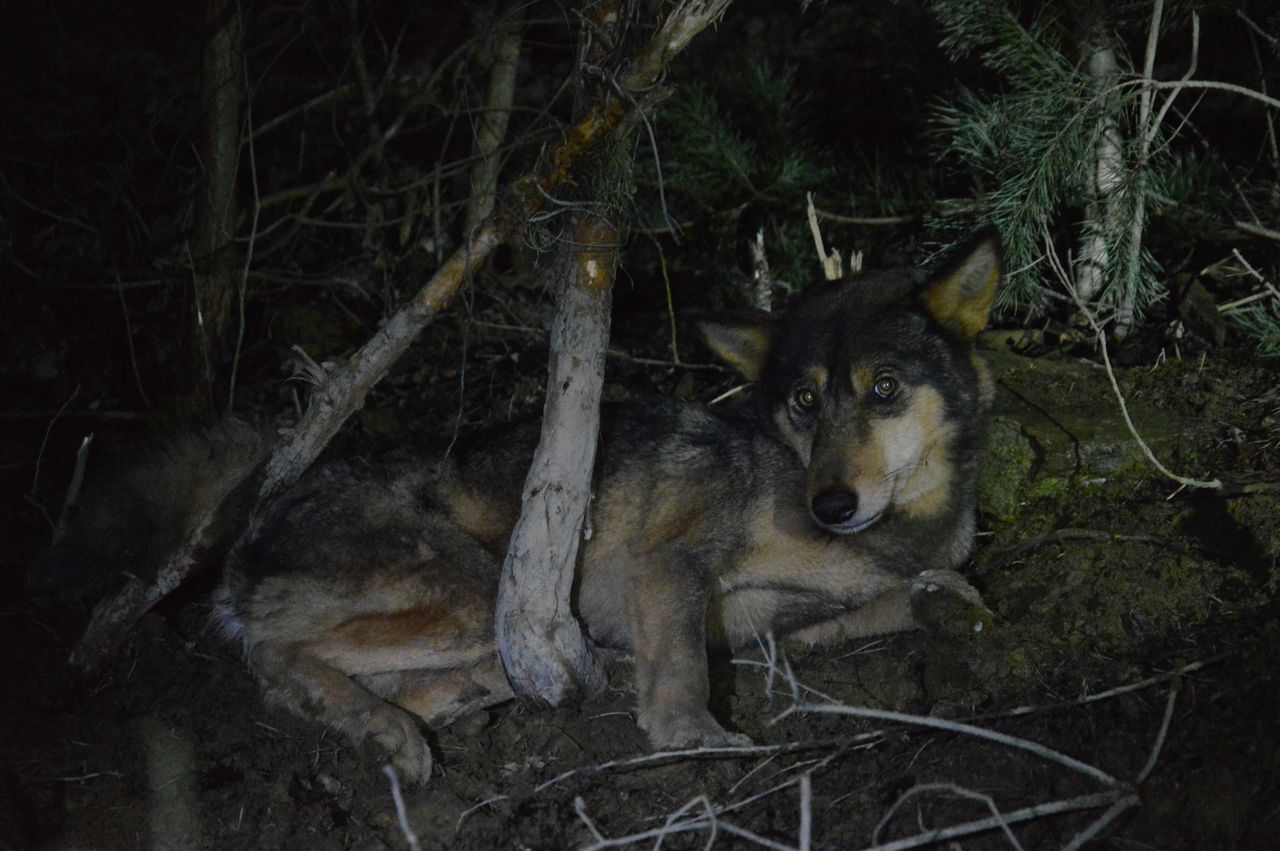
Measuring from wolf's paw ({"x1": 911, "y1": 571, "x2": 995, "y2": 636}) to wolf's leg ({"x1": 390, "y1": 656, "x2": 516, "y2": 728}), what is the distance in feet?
5.67

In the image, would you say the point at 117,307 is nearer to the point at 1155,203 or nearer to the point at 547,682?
the point at 547,682

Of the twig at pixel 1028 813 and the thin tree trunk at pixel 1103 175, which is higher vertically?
the thin tree trunk at pixel 1103 175

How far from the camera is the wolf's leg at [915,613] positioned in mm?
4406

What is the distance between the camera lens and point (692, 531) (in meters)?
4.70

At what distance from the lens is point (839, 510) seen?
4.19m

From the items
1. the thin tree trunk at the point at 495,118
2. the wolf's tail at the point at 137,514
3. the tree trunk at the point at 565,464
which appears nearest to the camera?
the tree trunk at the point at 565,464

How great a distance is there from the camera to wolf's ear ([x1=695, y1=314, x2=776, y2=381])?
4.90 meters

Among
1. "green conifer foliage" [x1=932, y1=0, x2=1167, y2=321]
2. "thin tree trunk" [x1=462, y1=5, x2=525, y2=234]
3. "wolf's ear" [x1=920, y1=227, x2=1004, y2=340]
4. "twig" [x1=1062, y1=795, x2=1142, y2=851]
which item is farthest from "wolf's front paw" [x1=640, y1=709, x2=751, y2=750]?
"thin tree trunk" [x1=462, y1=5, x2=525, y2=234]

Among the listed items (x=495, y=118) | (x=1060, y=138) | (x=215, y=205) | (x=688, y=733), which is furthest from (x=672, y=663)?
(x=495, y=118)

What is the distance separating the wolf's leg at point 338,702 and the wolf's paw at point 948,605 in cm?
206

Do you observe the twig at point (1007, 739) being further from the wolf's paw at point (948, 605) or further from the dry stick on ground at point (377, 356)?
the dry stick on ground at point (377, 356)

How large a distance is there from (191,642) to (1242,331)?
5384 millimetres

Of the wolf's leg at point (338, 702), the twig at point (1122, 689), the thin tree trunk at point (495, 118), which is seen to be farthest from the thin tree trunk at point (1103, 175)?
the wolf's leg at point (338, 702)

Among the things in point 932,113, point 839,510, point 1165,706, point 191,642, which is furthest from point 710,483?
point 932,113
